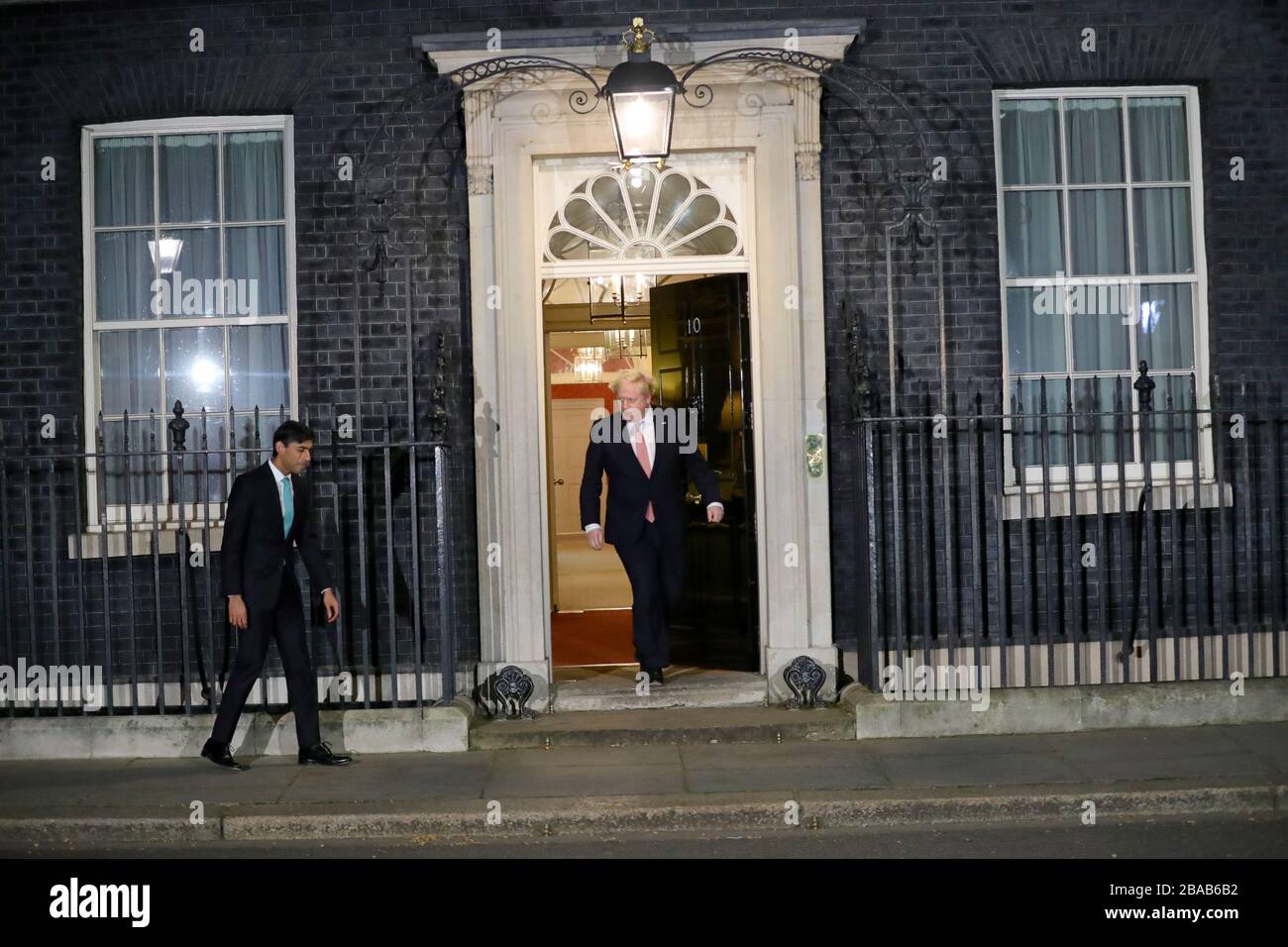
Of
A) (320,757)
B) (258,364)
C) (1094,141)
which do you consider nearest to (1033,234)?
(1094,141)

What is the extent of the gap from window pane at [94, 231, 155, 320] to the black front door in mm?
3502

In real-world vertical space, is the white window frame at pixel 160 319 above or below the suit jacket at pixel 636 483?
above

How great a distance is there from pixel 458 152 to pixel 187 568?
3263mm

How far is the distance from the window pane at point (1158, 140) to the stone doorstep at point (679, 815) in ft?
14.6

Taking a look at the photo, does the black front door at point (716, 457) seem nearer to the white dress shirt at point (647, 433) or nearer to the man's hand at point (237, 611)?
the white dress shirt at point (647, 433)

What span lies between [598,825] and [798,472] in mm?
2967

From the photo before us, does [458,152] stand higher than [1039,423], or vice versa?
[458,152]

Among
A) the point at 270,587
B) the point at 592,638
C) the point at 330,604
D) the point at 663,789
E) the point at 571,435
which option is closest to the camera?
the point at 663,789

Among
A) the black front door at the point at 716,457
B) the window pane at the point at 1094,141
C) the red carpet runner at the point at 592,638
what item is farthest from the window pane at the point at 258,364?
the window pane at the point at 1094,141

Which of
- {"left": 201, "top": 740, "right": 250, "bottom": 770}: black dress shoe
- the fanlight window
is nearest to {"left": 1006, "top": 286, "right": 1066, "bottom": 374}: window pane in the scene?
the fanlight window

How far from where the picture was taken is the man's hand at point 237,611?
7582 millimetres

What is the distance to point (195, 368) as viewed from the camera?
30.7 ft

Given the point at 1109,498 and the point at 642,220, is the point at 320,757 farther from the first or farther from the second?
the point at 1109,498
